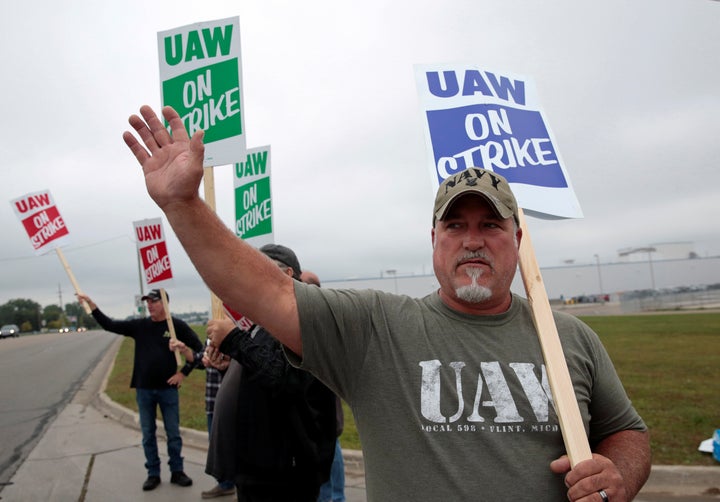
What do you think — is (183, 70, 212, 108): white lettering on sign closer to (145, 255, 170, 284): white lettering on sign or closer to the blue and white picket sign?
the blue and white picket sign

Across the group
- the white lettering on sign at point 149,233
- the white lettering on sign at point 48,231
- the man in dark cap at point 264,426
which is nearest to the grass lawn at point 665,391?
the white lettering on sign at point 149,233

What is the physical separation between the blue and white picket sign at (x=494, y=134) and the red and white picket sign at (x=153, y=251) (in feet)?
15.0

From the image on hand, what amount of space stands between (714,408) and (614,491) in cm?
785

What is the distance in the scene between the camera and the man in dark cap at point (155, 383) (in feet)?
20.7

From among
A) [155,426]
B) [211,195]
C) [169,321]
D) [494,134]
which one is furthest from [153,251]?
[494,134]

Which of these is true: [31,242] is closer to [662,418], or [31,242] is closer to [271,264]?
[271,264]

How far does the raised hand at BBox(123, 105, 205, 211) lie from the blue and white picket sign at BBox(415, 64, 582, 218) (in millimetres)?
1132

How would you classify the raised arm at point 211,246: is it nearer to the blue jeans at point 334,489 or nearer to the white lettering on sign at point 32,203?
the blue jeans at point 334,489

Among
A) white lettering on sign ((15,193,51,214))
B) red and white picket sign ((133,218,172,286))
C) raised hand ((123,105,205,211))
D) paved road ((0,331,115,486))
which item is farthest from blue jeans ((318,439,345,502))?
white lettering on sign ((15,193,51,214))

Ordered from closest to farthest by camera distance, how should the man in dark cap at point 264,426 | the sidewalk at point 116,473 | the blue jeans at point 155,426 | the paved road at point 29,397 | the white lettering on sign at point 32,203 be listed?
the man in dark cap at point 264,426 → the sidewalk at point 116,473 → the blue jeans at point 155,426 → the white lettering on sign at point 32,203 → the paved road at point 29,397

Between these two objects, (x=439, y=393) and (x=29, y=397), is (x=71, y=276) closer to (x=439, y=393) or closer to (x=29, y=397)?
(x=439, y=393)

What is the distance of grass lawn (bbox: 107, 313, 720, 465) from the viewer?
21.7ft

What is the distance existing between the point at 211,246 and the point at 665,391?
33.4 feet

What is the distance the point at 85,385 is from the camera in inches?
629
